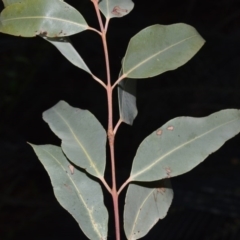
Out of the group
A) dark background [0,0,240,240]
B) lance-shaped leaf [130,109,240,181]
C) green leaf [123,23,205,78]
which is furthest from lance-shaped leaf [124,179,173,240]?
dark background [0,0,240,240]

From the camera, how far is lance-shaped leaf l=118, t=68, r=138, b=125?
64cm

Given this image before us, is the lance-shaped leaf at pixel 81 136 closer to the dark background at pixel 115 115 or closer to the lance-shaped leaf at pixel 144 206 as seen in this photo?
the lance-shaped leaf at pixel 144 206

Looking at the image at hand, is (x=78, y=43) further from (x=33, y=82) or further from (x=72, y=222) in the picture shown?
(x=72, y=222)

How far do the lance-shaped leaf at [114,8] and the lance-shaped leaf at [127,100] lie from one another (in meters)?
0.08

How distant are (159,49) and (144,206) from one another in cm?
17

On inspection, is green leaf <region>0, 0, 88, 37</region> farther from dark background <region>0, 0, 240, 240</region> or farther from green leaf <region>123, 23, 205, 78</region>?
dark background <region>0, 0, 240, 240</region>

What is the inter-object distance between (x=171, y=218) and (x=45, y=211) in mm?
636

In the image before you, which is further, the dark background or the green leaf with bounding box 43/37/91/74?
the dark background

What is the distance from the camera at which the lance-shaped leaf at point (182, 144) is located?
1.95 feet

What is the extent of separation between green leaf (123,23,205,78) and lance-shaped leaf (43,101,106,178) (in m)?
0.07

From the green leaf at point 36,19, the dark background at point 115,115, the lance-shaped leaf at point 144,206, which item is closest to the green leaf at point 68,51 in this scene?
the green leaf at point 36,19

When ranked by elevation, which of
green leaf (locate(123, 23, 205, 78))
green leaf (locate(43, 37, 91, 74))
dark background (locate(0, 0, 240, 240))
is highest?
green leaf (locate(43, 37, 91, 74))

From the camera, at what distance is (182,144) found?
1.99ft

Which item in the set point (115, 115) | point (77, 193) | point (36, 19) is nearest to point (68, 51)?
point (36, 19)
